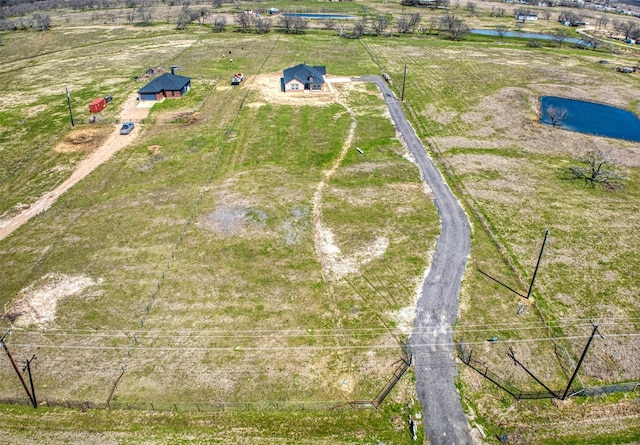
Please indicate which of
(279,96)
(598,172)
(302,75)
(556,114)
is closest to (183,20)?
(302,75)

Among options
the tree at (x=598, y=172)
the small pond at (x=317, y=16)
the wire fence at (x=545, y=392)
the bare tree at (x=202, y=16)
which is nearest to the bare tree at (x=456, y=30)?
the small pond at (x=317, y=16)

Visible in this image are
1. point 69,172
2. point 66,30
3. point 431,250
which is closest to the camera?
point 431,250

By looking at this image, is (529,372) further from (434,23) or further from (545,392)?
(434,23)

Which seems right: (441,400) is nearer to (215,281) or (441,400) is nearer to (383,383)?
(383,383)

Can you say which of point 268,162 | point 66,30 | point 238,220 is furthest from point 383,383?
point 66,30

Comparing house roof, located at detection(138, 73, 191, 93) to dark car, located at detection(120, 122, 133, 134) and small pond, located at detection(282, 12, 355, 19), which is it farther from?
small pond, located at detection(282, 12, 355, 19)
